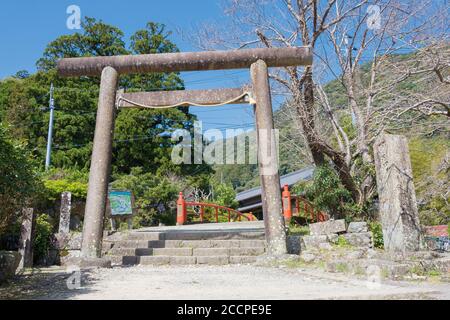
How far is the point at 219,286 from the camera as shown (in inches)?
199

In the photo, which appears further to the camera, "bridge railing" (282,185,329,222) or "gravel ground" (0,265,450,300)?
"bridge railing" (282,185,329,222)

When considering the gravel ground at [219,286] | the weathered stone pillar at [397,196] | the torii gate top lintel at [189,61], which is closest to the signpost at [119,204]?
the torii gate top lintel at [189,61]

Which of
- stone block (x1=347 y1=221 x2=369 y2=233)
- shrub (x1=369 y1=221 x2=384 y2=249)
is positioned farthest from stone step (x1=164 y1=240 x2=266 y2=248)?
shrub (x1=369 y1=221 x2=384 y2=249)

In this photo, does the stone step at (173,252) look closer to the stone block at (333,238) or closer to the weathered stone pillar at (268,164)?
the weathered stone pillar at (268,164)

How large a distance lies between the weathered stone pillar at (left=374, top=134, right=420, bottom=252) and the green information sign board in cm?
712

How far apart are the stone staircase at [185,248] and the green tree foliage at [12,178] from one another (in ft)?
9.90

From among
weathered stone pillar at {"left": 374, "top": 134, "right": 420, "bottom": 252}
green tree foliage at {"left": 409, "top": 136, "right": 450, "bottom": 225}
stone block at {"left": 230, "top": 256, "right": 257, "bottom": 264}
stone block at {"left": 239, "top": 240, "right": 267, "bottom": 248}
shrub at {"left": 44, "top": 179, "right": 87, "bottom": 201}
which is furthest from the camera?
shrub at {"left": 44, "top": 179, "right": 87, "bottom": 201}

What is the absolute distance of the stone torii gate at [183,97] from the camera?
755 cm

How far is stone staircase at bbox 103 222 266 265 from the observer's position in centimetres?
804

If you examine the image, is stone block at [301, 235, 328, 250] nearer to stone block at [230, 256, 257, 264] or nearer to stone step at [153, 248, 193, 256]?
stone block at [230, 256, 257, 264]

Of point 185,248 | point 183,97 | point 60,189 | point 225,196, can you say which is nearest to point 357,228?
point 185,248

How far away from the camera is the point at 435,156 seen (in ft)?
54.1

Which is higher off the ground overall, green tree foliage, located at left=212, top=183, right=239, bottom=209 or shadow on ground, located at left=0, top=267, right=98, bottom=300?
green tree foliage, located at left=212, top=183, right=239, bottom=209

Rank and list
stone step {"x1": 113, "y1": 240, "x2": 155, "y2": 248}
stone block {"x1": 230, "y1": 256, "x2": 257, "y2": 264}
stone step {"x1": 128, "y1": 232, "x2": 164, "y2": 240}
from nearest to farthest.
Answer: stone block {"x1": 230, "y1": 256, "x2": 257, "y2": 264} < stone step {"x1": 113, "y1": 240, "x2": 155, "y2": 248} < stone step {"x1": 128, "y1": 232, "x2": 164, "y2": 240}
